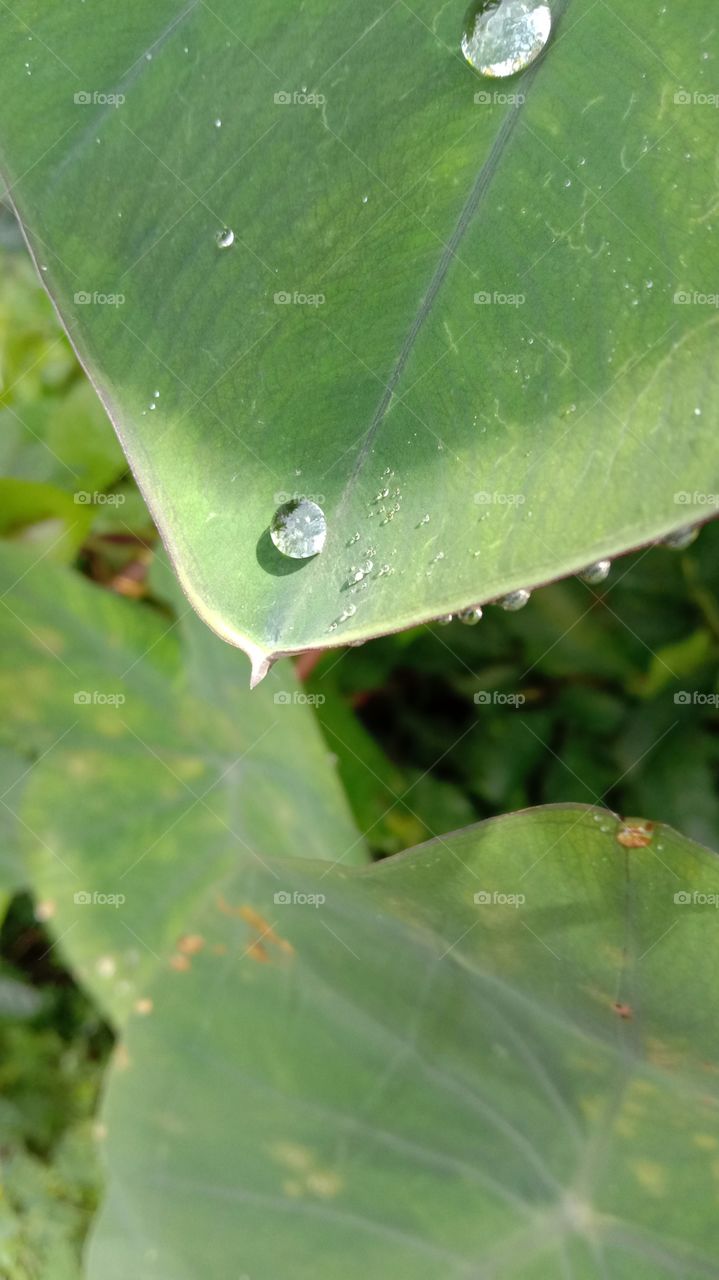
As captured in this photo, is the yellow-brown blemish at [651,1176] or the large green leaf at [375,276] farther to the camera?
the yellow-brown blemish at [651,1176]

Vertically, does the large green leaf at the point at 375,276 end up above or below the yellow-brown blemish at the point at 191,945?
above

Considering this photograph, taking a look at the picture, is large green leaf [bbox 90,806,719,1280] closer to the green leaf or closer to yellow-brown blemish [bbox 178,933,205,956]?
yellow-brown blemish [bbox 178,933,205,956]

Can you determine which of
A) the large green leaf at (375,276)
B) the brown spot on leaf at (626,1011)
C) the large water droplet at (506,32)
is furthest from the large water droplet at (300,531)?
the brown spot on leaf at (626,1011)

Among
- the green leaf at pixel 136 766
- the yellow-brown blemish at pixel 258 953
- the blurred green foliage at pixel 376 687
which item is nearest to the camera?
the yellow-brown blemish at pixel 258 953

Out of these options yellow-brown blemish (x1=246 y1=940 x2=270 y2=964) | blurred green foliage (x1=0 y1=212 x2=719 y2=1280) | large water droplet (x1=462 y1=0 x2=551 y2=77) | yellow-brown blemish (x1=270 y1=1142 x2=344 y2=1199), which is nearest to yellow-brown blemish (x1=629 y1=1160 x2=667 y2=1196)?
yellow-brown blemish (x1=270 y1=1142 x2=344 y2=1199)

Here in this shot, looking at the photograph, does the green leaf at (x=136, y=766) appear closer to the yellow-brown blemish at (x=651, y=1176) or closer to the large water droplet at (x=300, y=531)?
the yellow-brown blemish at (x=651, y=1176)

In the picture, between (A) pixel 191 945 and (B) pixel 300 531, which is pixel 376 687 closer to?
(A) pixel 191 945
